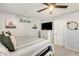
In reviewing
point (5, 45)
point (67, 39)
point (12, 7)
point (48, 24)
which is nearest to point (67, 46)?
point (67, 39)

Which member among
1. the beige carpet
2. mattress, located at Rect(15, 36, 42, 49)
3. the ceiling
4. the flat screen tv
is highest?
the ceiling

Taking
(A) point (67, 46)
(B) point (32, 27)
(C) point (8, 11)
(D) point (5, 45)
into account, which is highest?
(C) point (8, 11)

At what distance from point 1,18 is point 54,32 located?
1199 millimetres

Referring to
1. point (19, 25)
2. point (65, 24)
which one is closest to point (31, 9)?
point (19, 25)

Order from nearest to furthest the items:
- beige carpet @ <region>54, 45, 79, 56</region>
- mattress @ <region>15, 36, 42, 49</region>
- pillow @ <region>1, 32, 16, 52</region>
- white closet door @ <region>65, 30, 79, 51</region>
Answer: pillow @ <region>1, 32, 16, 52</region>
beige carpet @ <region>54, 45, 79, 56</region>
white closet door @ <region>65, 30, 79, 51</region>
mattress @ <region>15, 36, 42, 49</region>

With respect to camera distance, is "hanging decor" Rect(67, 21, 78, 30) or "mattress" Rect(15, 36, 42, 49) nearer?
"hanging decor" Rect(67, 21, 78, 30)

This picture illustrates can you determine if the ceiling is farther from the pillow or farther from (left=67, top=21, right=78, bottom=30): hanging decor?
the pillow

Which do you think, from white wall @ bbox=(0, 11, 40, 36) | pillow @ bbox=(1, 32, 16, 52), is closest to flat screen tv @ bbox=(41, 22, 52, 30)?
white wall @ bbox=(0, 11, 40, 36)

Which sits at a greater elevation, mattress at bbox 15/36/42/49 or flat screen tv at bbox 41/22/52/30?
flat screen tv at bbox 41/22/52/30

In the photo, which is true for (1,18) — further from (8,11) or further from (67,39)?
(67,39)

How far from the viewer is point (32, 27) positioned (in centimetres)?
195

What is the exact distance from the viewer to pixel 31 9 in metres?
1.79

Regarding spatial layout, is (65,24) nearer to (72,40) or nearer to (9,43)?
(72,40)

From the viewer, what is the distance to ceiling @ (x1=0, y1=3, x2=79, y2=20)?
1.52 metres
